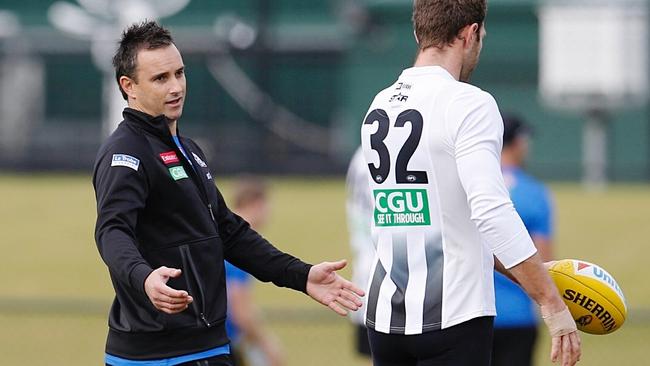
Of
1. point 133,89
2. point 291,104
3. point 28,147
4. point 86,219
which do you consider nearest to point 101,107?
point 28,147

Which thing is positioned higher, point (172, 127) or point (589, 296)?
point (172, 127)

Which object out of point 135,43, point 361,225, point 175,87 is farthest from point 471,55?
point 361,225

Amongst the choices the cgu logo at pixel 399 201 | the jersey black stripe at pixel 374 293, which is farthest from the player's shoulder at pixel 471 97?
the jersey black stripe at pixel 374 293

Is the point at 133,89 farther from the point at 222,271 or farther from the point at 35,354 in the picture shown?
the point at 35,354

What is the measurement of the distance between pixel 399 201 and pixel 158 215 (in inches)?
30.7

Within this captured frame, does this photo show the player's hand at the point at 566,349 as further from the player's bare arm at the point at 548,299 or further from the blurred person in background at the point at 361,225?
the blurred person in background at the point at 361,225

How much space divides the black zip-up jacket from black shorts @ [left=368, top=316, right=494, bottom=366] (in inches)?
24.7

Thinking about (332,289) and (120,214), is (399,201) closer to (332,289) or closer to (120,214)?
(332,289)

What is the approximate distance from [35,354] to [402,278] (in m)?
6.71

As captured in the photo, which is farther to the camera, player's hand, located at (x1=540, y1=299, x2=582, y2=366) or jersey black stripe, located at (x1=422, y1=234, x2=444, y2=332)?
jersey black stripe, located at (x1=422, y1=234, x2=444, y2=332)

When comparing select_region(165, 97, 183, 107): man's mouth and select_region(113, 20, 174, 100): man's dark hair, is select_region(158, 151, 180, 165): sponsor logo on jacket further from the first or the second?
select_region(113, 20, 174, 100): man's dark hair

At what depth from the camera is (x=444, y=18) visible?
4.29 m

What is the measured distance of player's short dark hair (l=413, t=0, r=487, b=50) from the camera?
4293 mm

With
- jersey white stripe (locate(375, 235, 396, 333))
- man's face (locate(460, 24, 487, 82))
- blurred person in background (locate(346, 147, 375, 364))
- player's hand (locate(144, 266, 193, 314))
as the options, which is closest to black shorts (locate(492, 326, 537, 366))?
blurred person in background (locate(346, 147, 375, 364))
